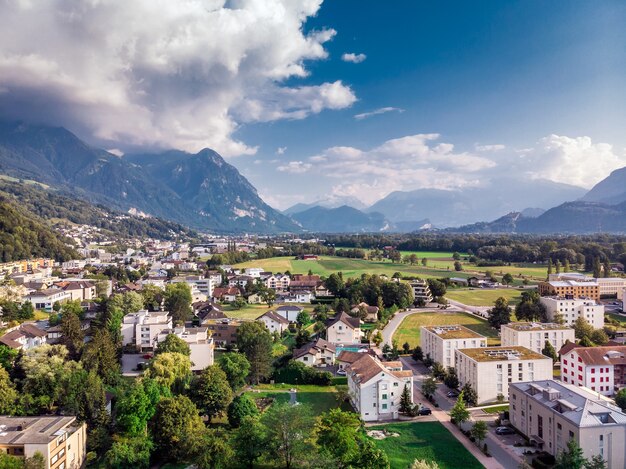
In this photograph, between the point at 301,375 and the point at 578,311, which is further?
the point at 578,311

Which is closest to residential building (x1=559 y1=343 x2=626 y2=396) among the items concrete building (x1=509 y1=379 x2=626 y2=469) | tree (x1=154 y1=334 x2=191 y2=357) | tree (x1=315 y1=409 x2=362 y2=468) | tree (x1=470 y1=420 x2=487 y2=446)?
concrete building (x1=509 y1=379 x2=626 y2=469)

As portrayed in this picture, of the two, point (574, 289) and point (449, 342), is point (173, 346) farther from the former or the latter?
point (574, 289)

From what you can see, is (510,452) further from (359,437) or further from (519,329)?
(519,329)

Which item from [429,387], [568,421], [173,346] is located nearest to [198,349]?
[173,346]

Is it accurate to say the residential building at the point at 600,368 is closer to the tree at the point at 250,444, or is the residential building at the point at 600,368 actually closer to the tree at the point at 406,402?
the tree at the point at 406,402

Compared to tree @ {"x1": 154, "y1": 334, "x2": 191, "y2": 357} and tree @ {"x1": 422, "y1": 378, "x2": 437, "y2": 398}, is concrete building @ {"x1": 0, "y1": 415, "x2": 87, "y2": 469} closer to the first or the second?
tree @ {"x1": 154, "y1": 334, "x2": 191, "y2": 357}

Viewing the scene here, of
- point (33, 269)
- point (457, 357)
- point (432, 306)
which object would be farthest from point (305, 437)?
point (33, 269)
